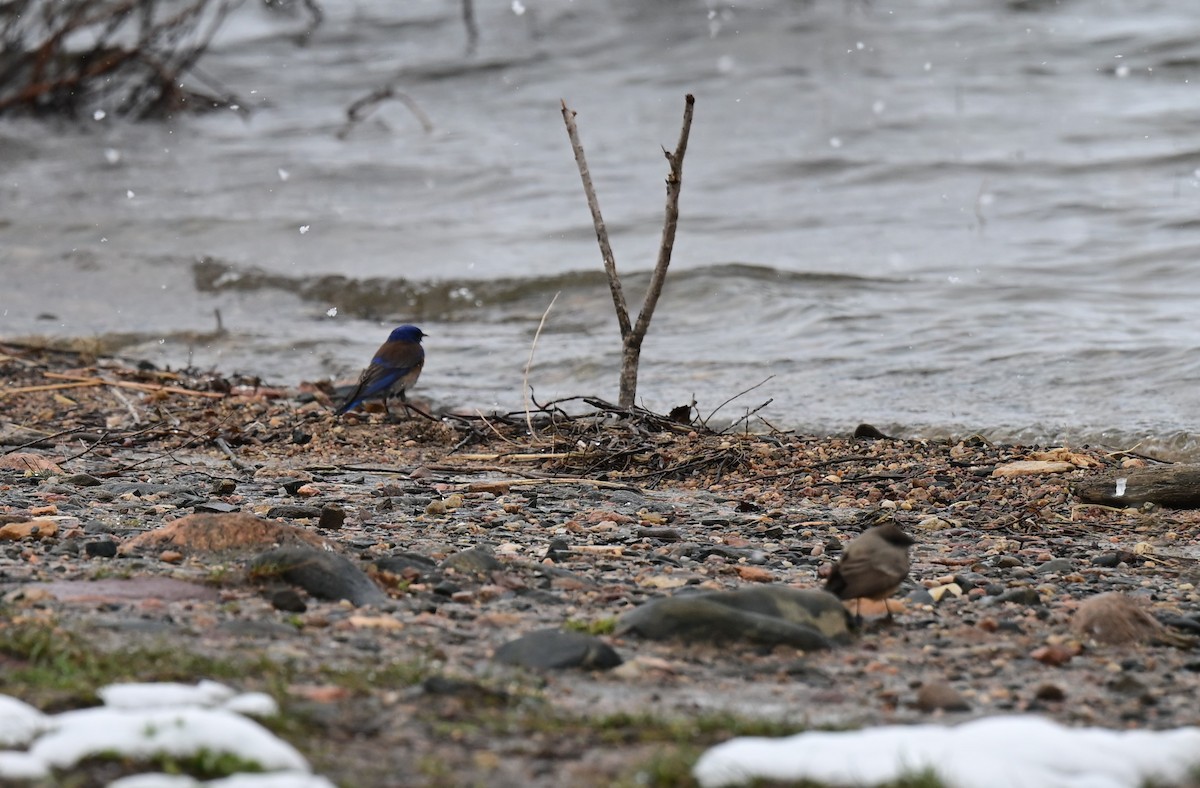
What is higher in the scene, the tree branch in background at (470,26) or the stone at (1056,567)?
the tree branch in background at (470,26)

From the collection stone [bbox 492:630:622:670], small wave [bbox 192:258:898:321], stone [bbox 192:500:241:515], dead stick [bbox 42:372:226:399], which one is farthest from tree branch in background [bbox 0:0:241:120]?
stone [bbox 492:630:622:670]

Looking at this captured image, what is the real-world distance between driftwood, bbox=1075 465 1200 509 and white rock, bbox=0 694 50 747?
14.0ft

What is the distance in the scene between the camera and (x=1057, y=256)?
12.1m

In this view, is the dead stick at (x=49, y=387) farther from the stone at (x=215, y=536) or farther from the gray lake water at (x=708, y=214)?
the stone at (x=215, y=536)

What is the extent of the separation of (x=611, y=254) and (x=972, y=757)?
13.5 feet

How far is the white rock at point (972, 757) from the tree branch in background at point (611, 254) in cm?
353

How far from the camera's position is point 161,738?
2533 millimetres

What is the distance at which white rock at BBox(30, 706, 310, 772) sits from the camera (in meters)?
2.48

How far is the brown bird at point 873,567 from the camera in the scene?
369 cm

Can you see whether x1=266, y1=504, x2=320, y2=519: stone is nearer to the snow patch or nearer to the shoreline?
the shoreline

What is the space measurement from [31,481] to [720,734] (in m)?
3.53

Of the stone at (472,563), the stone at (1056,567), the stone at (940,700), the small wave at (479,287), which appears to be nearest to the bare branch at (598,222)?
the stone at (472,563)

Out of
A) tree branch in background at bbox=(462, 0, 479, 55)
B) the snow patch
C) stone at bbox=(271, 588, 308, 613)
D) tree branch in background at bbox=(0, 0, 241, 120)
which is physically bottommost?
stone at bbox=(271, 588, 308, 613)

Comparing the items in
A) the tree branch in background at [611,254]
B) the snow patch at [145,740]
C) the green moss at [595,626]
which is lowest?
the green moss at [595,626]
